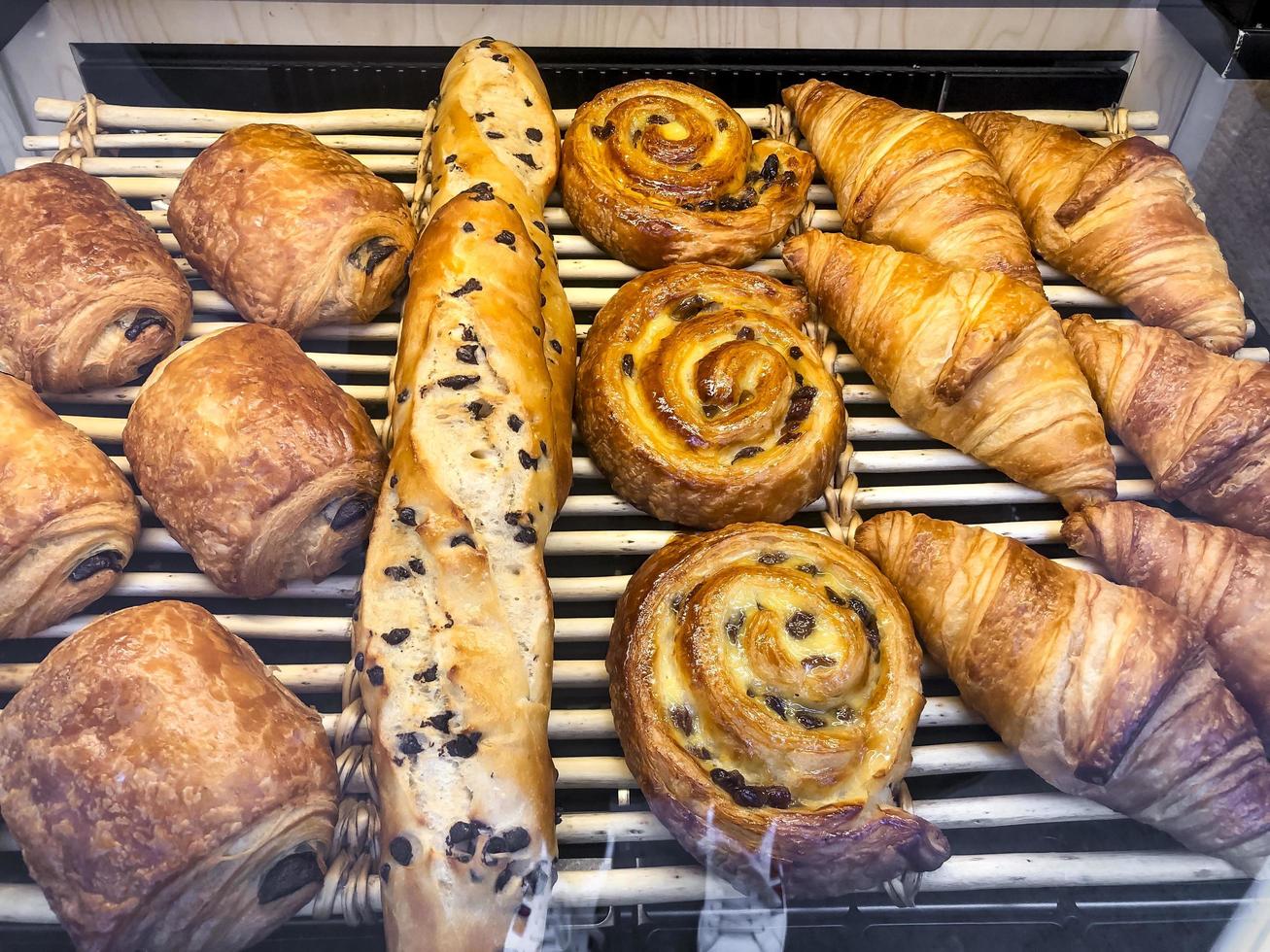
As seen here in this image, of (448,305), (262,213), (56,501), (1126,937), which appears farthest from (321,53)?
(1126,937)

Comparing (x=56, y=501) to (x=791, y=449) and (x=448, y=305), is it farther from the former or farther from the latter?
(x=791, y=449)

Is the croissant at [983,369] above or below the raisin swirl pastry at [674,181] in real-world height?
below

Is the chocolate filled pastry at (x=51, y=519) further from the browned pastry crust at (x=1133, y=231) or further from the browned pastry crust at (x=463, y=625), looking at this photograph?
the browned pastry crust at (x=1133, y=231)

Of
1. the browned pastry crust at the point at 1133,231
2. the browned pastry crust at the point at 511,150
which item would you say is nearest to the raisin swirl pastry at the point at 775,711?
the browned pastry crust at the point at 511,150

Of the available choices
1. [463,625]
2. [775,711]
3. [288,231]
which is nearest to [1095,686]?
[775,711]

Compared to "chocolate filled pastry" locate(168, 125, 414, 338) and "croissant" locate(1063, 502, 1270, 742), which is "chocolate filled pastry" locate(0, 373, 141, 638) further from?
"croissant" locate(1063, 502, 1270, 742)
